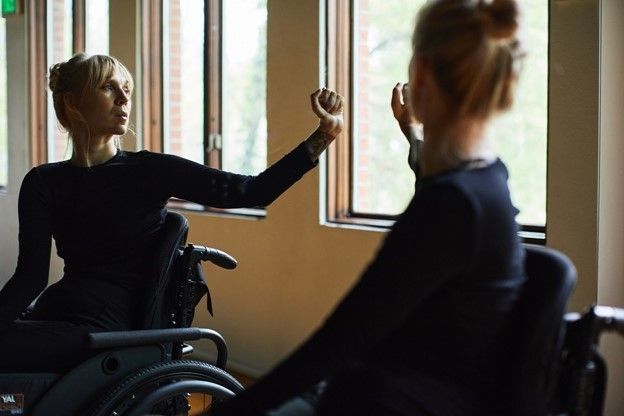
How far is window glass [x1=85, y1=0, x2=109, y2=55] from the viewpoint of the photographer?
19.1 feet

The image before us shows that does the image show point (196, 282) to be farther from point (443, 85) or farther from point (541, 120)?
point (541, 120)

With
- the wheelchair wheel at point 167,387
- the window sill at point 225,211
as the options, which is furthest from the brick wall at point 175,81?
the wheelchair wheel at point 167,387

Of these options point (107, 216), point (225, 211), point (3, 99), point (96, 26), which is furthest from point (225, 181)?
point (3, 99)

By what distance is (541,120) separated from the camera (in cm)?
314

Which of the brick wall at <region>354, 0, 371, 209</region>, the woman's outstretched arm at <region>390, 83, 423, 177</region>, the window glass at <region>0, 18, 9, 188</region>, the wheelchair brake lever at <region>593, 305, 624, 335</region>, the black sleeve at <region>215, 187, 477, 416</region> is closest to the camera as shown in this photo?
the black sleeve at <region>215, 187, 477, 416</region>

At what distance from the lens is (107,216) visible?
2.33 metres

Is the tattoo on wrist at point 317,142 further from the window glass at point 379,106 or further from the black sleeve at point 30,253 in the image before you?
the window glass at point 379,106

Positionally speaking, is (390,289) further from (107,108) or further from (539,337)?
(107,108)

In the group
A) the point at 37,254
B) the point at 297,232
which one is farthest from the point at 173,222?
the point at 297,232

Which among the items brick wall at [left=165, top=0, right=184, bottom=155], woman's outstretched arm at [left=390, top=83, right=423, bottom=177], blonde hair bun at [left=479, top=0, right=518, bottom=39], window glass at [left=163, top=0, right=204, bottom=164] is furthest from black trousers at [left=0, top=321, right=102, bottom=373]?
brick wall at [left=165, top=0, right=184, bottom=155]

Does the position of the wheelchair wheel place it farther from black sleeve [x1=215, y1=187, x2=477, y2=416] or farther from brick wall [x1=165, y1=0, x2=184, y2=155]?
brick wall [x1=165, y1=0, x2=184, y2=155]

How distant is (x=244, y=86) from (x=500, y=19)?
11.5ft

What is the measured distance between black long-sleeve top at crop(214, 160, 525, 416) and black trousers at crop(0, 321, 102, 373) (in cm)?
102

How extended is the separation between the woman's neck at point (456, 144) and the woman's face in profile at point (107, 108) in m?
1.41
